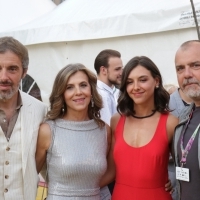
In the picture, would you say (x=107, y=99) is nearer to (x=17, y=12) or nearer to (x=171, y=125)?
(x=171, y=125)

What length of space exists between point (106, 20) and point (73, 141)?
2.67 m

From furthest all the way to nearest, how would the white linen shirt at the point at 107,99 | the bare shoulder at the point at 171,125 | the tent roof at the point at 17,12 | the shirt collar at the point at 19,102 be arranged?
the tent roof at the point at 17,12 → the white linen shirt at the point at 107,99 → the bare shoulder at the point at 171,125 → the shirt collar at the point at 19,102

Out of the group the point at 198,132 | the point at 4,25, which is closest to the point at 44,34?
the point at 4,25

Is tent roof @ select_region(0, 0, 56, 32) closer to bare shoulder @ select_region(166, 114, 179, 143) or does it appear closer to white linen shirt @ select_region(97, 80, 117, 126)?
white linen shirt @ select_region(97, 80, 117, 126)

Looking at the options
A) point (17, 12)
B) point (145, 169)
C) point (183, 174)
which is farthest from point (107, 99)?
point (17, 12)

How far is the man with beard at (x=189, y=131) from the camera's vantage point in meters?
2.09

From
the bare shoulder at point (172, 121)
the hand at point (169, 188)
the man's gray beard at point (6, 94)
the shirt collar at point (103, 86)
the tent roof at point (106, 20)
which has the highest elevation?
the tent roof at point (106, 20)

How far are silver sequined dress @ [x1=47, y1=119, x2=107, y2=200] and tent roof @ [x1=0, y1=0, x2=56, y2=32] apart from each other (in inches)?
195

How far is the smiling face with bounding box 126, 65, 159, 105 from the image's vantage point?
2.53m

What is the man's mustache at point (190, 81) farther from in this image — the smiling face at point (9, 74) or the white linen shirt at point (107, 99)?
the white linen shirt at point (107, 99)

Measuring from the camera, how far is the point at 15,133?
2.27m

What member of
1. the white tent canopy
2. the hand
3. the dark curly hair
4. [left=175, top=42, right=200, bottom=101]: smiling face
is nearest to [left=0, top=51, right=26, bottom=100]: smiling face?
the dark curly hair

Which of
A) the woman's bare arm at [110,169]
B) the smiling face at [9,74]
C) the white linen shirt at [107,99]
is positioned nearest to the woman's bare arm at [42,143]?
the smiling face at [9,74]

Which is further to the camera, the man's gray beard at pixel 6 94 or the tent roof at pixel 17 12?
the tent roof at pixel 17 12
